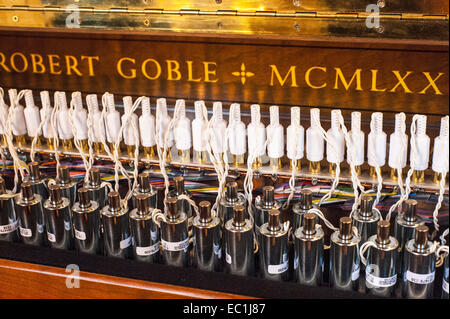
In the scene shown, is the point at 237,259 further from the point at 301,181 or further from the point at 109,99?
the point at 109,99

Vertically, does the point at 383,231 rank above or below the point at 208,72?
below

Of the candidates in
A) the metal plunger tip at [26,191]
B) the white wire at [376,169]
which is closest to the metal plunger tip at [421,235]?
the white wire at [376,169]

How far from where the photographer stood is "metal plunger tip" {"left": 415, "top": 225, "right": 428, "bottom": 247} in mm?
1124

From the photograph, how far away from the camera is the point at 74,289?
4.16 feet

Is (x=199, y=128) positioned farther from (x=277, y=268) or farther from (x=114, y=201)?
(x=277, y=268)

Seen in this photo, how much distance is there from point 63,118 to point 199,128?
34 centimetres

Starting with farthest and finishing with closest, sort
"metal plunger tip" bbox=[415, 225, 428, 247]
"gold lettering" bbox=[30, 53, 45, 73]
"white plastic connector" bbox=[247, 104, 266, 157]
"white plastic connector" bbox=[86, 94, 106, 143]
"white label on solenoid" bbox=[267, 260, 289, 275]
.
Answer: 1. "gold lettering" bbox=[30, 53, 45, 73]
2. "white plastic connector" bbox=[86, 94, 106, 143]
3. "white plastic connector" bbox=[247, 104, 266, 157]
4. "white label on solenoid" bbox=[267, 260, 289, 275]
5. "metal plunger tip" bbox=[415, 225, 428, 247]

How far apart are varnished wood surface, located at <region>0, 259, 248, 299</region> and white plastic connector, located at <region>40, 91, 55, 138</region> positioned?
0.34 meters

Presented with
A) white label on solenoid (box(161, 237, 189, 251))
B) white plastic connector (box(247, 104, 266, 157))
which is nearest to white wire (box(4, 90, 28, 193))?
white label on solenoid (box(161, 237, 189, 251))

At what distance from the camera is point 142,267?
1270 mm

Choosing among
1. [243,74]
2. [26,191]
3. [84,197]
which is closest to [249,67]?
[243,74]

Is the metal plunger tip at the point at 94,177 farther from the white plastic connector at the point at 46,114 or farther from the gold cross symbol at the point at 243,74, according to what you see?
the gold cross symbol at the point at 243,74

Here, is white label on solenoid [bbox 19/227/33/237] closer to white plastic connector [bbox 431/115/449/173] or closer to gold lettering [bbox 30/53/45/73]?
gold lettering [bbox 30/53/45/73]

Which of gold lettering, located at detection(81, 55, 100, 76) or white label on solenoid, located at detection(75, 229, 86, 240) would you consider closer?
white label on solenoid, located at detection(75, 229, 86, 240)
